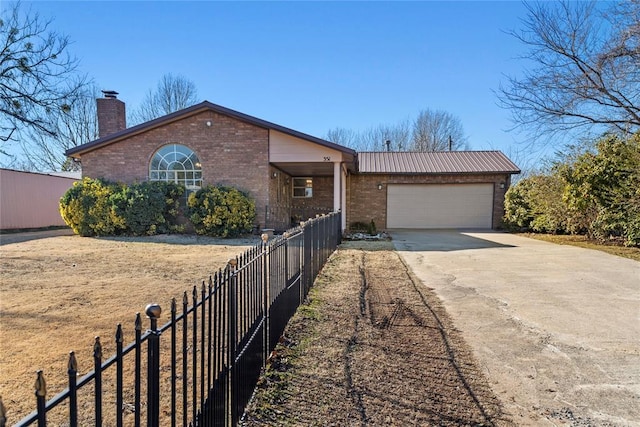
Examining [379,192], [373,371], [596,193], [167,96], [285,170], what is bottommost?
[373,371]

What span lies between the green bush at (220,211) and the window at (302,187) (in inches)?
249

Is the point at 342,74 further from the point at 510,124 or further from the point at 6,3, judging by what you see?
the point at 6,3

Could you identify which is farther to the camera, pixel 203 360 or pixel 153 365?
pixel 203 360

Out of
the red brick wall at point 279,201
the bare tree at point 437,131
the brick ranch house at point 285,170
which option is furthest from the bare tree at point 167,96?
the bare tree at point 437,131

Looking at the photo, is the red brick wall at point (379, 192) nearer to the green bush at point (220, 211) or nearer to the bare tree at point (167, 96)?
the green bush at point (220, 211)

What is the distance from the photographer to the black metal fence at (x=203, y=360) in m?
1.53

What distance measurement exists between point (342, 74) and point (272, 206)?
8552 millimetres

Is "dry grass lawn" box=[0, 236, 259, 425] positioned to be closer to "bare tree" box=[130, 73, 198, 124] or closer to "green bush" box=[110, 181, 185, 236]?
"green bush" box=[110, 181, 185, 236]

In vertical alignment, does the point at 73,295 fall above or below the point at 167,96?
below

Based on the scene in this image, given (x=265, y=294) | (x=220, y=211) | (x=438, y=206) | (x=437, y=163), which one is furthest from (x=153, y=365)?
(x=437, y=163)

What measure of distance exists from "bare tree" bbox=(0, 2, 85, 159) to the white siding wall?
8.07 metres

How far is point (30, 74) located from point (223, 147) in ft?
19.5

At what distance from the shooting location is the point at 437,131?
36.8 m

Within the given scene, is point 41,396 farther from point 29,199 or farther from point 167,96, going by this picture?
point 167,96
